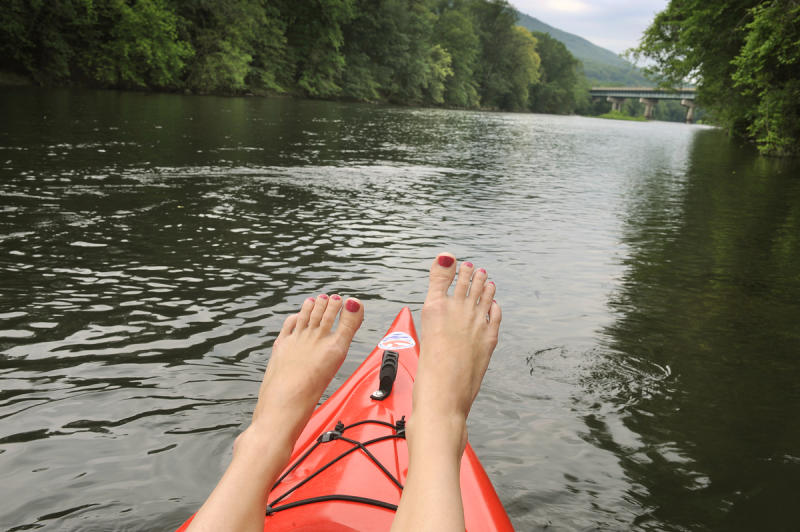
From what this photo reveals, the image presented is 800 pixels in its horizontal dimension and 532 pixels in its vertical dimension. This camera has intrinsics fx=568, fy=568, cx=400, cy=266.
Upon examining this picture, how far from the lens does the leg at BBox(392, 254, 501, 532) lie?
160 centimetres

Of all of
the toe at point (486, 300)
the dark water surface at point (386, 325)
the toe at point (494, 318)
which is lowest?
the dark water surface at point (386, 325)

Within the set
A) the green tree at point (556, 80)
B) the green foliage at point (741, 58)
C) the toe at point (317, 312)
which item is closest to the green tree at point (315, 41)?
the green foliage at point (741, 58)

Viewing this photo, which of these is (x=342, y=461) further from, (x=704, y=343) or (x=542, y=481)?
(x=704, y=343)

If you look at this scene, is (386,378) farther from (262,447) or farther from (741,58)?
(741,58)

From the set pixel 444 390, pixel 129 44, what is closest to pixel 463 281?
pixel 444 390

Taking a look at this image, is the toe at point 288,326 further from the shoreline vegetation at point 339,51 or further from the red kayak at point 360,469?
the shoreline vegetation at point 339,51

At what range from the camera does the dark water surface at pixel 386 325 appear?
2.63 metres

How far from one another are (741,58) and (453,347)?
1497 cm

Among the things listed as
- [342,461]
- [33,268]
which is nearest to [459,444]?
[342,461]

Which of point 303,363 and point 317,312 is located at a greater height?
point 317,312

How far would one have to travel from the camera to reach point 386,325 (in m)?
4.39

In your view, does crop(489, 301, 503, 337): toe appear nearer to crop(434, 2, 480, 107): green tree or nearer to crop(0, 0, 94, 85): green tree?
crop(0, 0, 94, 85): green tree

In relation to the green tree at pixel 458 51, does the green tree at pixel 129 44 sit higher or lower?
lower

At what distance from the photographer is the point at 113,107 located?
19344 millimetres
